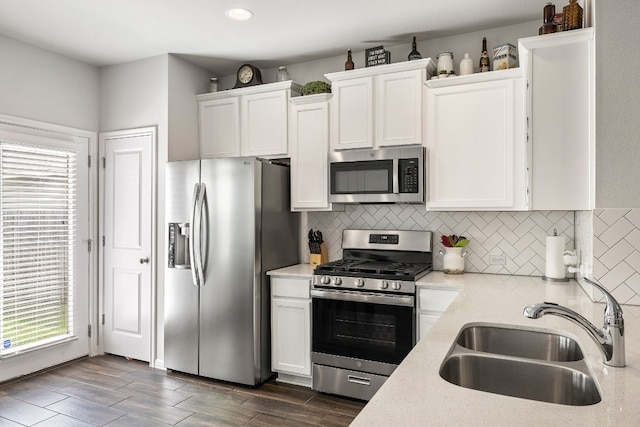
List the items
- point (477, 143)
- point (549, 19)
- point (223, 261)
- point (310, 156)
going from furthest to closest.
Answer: point (310, 156), point (223, 261), point (477, 143), point (549, 19)

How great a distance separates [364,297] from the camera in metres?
2.95

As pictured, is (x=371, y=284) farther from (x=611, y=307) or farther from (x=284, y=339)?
(x=611, y=307)

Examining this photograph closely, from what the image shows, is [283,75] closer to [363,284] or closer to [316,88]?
[316,88]

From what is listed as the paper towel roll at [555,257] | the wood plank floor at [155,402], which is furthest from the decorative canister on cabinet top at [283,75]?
the wood plank floor at [155,402]

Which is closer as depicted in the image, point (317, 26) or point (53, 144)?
point (317, 26)

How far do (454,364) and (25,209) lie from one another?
354 centimetres

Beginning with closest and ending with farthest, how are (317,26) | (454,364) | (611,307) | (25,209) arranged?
(611,307), (454,364), (317,26), (25,209)

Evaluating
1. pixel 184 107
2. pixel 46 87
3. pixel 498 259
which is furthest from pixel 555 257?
pixel 46 87

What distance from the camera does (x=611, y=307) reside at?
4.14ft

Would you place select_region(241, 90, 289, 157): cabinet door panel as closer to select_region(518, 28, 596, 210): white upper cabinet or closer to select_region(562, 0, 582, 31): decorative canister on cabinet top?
select_region(518, 28, 596, 210): white upper cabinet

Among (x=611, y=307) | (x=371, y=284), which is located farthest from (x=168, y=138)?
(x=611, y=307)

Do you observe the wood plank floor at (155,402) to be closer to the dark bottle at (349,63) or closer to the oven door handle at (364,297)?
the oven door handle at (364,297)

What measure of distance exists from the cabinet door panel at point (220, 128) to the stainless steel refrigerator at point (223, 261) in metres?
0.47

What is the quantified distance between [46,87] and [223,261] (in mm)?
2145
